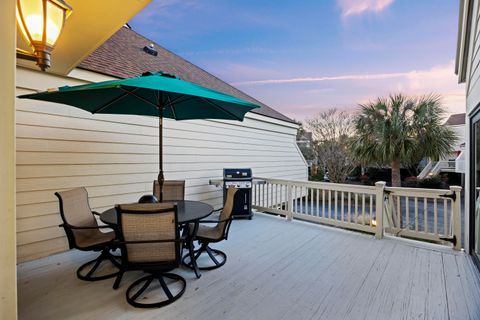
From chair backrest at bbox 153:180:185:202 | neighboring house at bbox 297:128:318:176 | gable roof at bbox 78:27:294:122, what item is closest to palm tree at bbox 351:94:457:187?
gable roof at bbox 78:27:294:122

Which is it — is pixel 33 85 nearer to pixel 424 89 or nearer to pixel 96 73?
pixel 96 73

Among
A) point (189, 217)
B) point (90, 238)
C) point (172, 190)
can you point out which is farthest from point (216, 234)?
point (90, 238)

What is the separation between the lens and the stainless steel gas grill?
527 centimetres

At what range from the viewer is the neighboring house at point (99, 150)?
3.24m

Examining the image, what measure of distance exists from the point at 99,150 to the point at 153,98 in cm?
147

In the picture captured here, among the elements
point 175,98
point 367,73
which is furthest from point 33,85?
point 367,73

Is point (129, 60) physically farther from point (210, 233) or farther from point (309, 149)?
point (309, 149)

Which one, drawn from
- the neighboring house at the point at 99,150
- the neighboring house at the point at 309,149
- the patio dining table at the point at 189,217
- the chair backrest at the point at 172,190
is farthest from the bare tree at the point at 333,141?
the patio dining table at the point at 189,217

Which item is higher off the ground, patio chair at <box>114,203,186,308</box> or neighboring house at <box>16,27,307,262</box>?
neighboring house at <box>16,27,307,262</box>

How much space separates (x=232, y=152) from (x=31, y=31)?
5203 millimetres

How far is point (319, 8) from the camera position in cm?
661

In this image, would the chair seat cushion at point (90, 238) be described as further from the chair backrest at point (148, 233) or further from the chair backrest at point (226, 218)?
the chair backrest at point (226, 218)

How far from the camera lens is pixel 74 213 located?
288 centimetres

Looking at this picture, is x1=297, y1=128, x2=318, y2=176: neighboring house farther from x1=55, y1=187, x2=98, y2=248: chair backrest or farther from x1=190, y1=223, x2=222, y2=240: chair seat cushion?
x1=55, y1=187, x2=98, y2=248: chair backrest
